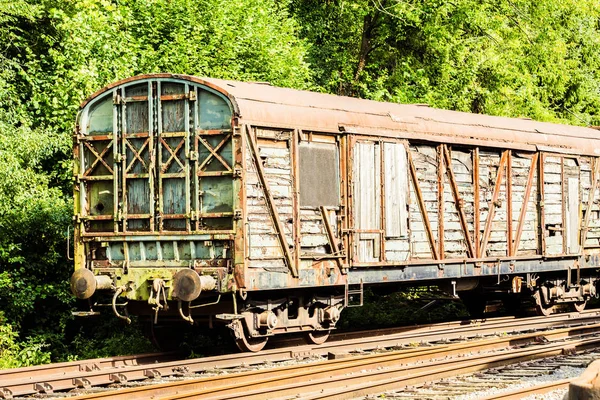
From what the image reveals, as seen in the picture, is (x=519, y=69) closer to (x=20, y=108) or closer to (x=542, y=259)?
(x=542, y=259)

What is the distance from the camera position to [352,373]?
37.6ft

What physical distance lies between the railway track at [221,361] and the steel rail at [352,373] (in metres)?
0.76

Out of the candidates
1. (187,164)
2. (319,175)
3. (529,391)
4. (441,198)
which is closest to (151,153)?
(187,164)

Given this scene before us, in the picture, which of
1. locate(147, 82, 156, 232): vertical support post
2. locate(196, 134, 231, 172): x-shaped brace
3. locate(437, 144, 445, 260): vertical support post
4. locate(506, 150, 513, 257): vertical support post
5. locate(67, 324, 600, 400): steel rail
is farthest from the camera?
locate(506, 150, 513, 257): vertical support post

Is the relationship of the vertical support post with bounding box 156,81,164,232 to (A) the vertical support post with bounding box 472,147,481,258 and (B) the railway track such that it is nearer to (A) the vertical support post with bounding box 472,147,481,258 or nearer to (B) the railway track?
(B) the railway track

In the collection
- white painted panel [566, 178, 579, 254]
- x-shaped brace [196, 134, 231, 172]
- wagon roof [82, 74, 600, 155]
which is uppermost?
wagon roof [82, 74, 600, 155]

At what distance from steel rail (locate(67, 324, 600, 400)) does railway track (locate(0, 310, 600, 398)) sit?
0.76 m

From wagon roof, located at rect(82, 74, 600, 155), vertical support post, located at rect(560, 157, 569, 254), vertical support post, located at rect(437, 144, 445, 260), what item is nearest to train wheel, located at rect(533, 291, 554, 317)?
vertical support post, located at rect(560, 157, 569, 254)

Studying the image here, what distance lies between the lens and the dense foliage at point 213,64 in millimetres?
15539

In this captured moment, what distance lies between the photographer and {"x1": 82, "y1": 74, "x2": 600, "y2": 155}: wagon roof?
12.9 metres

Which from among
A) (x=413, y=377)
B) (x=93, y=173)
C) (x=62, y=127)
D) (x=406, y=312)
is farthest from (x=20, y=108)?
(x=413, y=377)

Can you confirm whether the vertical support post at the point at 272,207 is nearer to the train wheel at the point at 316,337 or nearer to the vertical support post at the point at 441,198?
the train wheel at the point at 316,337

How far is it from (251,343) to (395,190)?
3570 mm

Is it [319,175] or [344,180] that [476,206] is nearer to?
[344,180]
